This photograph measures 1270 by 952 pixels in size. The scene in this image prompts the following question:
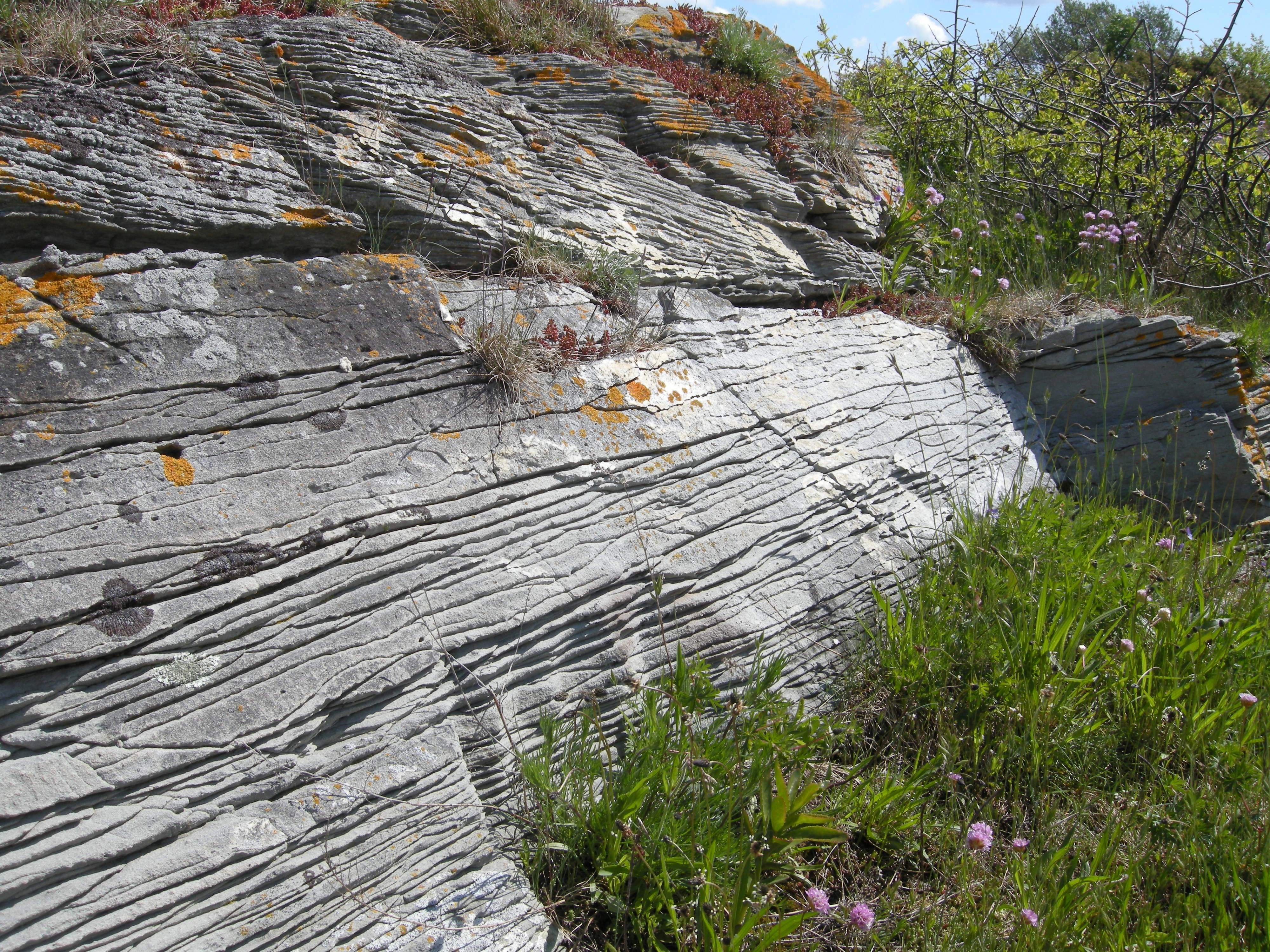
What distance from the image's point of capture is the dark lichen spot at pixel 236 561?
2701 millimetres

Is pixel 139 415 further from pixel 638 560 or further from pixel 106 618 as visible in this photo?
pixel 638 560

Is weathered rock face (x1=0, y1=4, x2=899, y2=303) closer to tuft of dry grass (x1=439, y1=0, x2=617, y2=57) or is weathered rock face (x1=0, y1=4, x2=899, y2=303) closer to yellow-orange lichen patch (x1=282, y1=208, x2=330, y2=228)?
yellow-orange lichen patch (x1=282, y1=208, x2=330, y2=228)

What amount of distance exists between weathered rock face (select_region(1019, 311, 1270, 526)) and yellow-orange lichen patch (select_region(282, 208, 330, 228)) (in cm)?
494

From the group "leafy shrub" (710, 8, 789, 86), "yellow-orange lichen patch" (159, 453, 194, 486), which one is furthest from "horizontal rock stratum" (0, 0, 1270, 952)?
"leafy shrub" (710, 8, 789, 86)

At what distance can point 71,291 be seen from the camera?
9.96 feet

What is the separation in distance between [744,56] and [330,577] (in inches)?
256

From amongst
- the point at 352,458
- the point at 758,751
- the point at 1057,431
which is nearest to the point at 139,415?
the point at 352,458

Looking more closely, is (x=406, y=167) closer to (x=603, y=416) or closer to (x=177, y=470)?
(x=603, y=416)

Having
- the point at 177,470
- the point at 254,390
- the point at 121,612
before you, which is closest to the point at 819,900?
the point at 121,612

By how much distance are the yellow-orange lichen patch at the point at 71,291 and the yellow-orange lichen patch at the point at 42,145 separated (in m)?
0.70

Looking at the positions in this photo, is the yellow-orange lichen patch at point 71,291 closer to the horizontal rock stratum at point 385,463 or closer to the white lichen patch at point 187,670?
the horizontal rock stratum at point 385,463

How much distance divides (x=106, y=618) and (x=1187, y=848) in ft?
13.2

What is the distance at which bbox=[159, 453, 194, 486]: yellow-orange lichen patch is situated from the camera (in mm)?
2826

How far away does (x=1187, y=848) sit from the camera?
9.66 feet
